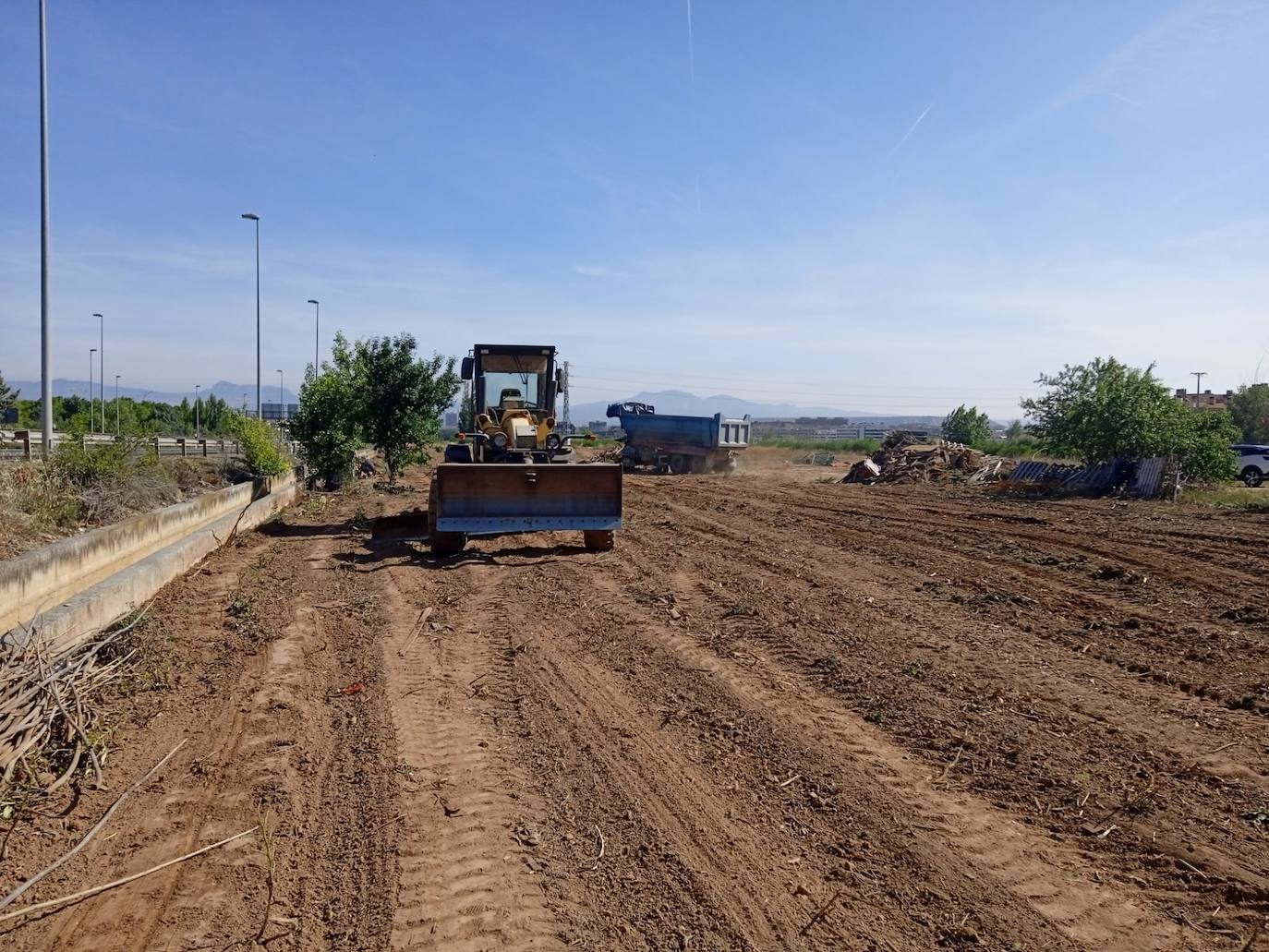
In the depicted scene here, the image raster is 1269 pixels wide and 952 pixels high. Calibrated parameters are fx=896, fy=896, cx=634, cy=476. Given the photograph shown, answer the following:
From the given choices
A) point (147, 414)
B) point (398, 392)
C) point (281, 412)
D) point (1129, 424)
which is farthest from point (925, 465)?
point (147, 414)

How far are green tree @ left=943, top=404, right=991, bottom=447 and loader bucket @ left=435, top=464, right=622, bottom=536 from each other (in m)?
38.2

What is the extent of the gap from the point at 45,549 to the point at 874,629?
8.01 metres

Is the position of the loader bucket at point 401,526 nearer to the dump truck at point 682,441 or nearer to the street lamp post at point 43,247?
the street lamp post at point 43,247

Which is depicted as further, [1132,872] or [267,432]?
[267,432]

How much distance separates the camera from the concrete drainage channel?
7.60m

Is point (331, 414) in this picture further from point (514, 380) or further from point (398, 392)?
point (514, 380)

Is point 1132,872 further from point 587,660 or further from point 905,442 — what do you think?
point 905,442

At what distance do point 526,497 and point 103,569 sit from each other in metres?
5.24

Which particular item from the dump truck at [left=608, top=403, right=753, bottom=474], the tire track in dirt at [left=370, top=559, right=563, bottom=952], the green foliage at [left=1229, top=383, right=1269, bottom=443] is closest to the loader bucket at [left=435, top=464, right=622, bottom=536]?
the tire track in dirt at [left=370, top=559, right=563, bottom=952]

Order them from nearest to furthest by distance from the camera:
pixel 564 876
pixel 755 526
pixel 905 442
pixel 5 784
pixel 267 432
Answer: pixel 564 876 < pixel 5 784 < pixel 755 526 < pixel 267 432 < pixel 905 442

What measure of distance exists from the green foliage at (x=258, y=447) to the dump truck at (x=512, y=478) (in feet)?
23.9

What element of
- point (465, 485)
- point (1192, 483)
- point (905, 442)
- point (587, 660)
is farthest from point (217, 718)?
point (905, 442)

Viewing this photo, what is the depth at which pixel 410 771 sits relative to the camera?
17.3 ft

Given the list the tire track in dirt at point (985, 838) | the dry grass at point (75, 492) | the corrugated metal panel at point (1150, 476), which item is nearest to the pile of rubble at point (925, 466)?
the corrugated metal panel at point (1150, 476)
